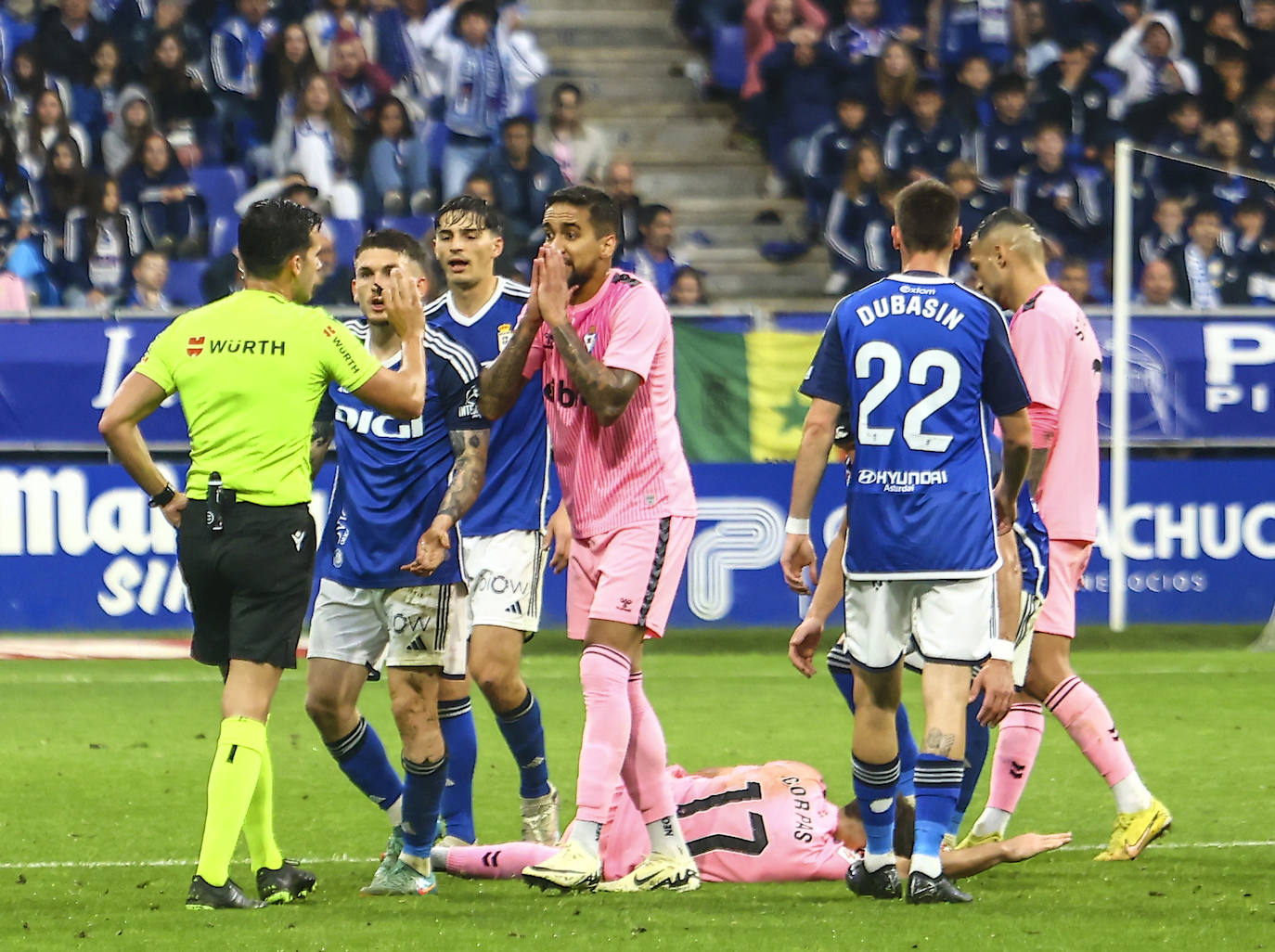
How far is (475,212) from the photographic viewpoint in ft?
23.0

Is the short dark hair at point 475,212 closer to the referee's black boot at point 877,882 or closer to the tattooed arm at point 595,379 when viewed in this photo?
the tattooed arm at point 595,379

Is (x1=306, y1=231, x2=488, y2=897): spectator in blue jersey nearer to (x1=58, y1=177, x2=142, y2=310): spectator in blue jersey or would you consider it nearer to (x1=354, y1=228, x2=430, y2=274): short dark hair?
(x1=354, y1=228, x2=430, y2=274): short dark hair

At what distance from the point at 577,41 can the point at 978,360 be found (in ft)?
49.1

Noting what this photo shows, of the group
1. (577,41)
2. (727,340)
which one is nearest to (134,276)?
(727,340)

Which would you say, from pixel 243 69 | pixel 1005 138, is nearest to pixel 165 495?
pixel 243 69

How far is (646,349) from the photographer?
626 centimetres

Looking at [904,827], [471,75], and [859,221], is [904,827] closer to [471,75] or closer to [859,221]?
[859,221]

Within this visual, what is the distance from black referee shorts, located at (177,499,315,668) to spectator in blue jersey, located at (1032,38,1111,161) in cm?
1346

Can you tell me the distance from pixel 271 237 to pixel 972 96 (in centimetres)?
1319

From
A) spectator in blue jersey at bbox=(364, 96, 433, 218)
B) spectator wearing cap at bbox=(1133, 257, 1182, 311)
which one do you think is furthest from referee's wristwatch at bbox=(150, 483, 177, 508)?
spectator in blue jersey at bbox=(364, 96, 433, 218)

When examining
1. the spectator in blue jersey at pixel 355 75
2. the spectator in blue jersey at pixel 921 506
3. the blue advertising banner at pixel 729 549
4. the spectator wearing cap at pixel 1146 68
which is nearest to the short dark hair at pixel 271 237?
the spectator in blue jersey at pixel 921 506

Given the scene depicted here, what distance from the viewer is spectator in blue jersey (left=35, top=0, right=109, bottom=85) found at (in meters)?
16.8

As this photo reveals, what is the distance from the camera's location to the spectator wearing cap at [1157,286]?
14.4 meters

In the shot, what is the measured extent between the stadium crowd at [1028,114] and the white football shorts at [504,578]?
344 inches
